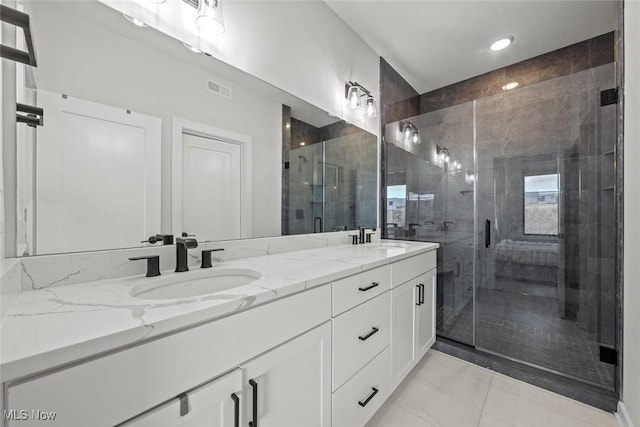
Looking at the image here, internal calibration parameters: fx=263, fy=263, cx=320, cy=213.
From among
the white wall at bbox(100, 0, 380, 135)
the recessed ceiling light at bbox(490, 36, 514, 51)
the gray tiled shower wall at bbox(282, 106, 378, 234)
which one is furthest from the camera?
the recessed ceiling light at bbox(490, 36, 514, 51)

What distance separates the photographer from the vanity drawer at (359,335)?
3.49 feet

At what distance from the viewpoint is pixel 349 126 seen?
2.16m

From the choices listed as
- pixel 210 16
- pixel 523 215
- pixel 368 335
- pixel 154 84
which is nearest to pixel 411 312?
pixel 368 335

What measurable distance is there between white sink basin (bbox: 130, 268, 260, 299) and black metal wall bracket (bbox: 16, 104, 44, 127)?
1.99 ft

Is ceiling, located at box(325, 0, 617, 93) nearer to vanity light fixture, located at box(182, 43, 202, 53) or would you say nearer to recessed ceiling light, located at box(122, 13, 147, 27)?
vanity light fixture, located at box(182, 43, 202, 53)

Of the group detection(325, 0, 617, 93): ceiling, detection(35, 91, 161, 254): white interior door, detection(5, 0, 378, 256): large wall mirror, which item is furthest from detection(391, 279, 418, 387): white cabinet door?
detection(325, 0, 617, 93): ceiling

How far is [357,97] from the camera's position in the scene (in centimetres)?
216

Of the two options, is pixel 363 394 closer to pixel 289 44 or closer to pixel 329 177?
pixel 329 177

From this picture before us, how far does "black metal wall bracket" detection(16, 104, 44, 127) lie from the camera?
80cm

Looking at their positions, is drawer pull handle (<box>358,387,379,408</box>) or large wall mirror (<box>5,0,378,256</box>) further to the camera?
drawer pull handle (<box>358,387,379,408</box>)

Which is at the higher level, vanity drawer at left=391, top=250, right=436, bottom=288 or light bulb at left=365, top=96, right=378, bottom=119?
light bulb at left=365, top=96, right=378, bottom=119

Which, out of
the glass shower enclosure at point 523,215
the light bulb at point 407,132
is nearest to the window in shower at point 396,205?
the glass shower enclosure at point 523,215

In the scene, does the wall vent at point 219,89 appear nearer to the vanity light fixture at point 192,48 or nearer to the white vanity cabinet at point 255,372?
the vanity light fixture at point 192,48

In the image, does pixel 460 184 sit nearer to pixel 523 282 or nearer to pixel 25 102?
pixel 523 282
